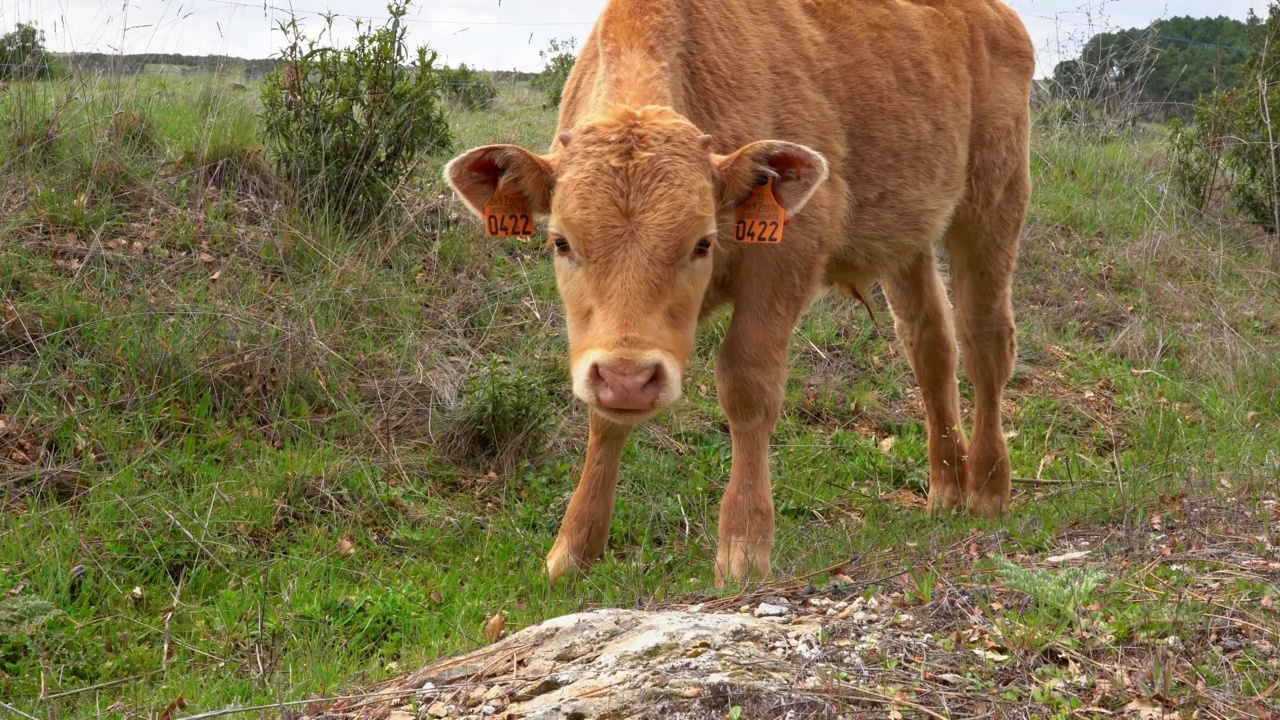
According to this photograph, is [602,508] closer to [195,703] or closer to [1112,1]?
[195,703]

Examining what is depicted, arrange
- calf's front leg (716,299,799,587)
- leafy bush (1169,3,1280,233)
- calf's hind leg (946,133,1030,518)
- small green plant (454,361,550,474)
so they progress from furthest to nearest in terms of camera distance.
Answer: leafy bush (1169,3,1280,233)
calf's hind leg (946,133,1030,518)
small green plant (454,361,550,474)
calf's front leg (716,299,799,587)

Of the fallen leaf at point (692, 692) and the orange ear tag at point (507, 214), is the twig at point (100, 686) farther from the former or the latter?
the fallen leaf at point (692, 692)

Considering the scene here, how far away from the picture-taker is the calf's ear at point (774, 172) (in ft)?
15.9

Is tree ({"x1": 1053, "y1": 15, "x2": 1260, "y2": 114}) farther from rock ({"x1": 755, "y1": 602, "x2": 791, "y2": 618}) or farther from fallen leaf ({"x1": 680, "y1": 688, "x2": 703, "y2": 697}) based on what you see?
fallen leaf ({"x1": 680, "y1": 688, "x2": 703, "y2": 697})

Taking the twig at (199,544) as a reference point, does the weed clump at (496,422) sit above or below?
above

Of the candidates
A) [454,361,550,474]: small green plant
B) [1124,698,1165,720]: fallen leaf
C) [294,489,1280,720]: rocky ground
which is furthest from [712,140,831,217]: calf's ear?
[1124,698,1165,720]: fallen leaf

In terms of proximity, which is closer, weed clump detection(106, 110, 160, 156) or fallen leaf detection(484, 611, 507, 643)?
fallen leaf detection(484, 611, 507, 643)

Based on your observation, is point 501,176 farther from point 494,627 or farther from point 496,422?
point 496,422

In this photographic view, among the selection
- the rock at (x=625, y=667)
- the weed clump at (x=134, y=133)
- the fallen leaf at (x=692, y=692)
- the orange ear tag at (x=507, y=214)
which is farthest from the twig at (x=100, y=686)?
the weed clump at (x=134, y=133)

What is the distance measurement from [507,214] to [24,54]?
6154 millimetres

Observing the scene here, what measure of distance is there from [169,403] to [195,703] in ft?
8.50

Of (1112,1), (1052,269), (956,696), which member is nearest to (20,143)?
(956,696)

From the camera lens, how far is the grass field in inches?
157

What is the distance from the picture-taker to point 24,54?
916 cm
